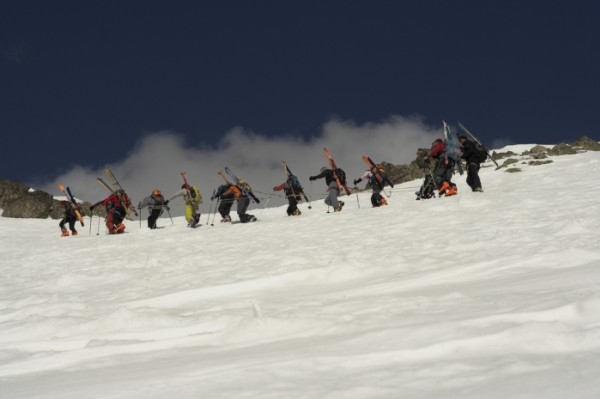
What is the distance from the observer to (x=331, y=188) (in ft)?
59.1

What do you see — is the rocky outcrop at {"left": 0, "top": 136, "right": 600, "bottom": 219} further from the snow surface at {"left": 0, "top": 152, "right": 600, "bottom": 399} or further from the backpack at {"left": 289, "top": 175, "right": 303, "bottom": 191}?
the snow surface at {"left": 0, "top": 152, "right": 600, "bottom": 399}

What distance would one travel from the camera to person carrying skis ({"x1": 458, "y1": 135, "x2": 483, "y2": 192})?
1508 cm

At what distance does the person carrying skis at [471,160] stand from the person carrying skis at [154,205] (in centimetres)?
1190

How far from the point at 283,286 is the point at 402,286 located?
1546 mm

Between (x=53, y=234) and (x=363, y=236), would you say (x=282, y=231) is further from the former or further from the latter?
(x=53, y=234)

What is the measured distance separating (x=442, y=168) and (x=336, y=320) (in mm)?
13303

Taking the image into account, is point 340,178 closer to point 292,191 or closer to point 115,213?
point 292,191

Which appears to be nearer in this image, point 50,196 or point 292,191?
point 292,191

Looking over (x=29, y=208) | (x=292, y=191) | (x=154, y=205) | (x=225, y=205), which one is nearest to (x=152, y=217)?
(x=154, y=205)

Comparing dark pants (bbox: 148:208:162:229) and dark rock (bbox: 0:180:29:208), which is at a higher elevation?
dark rock (bbox: 0:180:29:208)

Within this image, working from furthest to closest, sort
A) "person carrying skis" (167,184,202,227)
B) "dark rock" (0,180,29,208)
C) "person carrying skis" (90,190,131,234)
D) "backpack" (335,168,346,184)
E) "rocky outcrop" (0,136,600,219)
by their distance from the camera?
"dark rock" (0,180,29,208), "rocky outcrop" (0,136,600,219), "person carrying skis" (167,184,202,227), "person carrying skis" (90,190,131,234), "backpack" (335,168,346,184)

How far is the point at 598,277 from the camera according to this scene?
3768 millimetres

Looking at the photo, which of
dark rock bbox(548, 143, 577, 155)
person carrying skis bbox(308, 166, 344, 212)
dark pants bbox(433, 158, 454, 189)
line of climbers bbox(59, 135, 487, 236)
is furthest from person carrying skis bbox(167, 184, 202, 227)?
dark rock bbox(548, 143, 577, 155)

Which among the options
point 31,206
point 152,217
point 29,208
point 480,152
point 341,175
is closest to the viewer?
point 480,152
